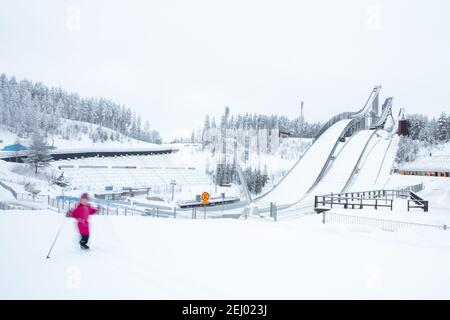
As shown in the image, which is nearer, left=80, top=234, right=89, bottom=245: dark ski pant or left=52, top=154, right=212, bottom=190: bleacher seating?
left=80, top=234, right=89, bottom=245: dark ski pant

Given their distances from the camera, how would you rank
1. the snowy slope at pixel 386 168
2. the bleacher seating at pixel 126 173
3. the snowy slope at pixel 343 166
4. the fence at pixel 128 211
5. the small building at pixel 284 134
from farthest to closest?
the small building at pixel 284 134, the bleacher seating at pixel 126 173, the snowy slope at pixel 386 168, the snowy slope at pixel 343 166, the fence at pixel 128 211

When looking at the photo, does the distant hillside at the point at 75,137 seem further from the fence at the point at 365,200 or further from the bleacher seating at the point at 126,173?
the fence at the point at 365,200

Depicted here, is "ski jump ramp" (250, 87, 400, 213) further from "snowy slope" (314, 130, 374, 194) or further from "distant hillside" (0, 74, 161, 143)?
"distant hillside" (0, 74, 161, 143)

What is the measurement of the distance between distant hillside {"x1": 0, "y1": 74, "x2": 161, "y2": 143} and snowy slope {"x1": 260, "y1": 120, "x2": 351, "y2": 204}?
56354mm

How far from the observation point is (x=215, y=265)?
538 centimetres

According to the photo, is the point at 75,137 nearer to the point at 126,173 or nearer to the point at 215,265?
the point at 126,173

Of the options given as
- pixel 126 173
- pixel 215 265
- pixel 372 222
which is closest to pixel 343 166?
pixel 372 222

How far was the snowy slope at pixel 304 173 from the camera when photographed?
101 feet

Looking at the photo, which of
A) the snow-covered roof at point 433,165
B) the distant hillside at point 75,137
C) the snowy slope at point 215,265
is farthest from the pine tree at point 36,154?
the snow-covered roof at point 433,165

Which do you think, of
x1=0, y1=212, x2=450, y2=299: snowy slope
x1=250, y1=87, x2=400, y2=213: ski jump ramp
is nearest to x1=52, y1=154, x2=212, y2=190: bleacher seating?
x1=250, y1=87, x2=400, y2=213: ski jump ramp

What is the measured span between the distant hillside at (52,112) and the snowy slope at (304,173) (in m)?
56.4

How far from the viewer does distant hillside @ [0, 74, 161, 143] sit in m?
71.7

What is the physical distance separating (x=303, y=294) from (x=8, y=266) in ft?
16.6

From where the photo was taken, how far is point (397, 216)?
44.1 ft
